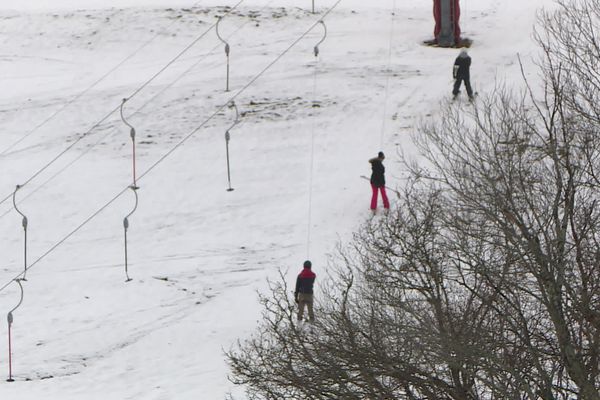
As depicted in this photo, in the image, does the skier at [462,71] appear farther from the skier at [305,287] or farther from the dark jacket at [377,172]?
the skier at [305,287]

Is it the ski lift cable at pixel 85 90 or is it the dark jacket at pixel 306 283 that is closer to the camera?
the dark jacket at pixel 306 283

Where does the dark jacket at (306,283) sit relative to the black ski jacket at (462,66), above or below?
below

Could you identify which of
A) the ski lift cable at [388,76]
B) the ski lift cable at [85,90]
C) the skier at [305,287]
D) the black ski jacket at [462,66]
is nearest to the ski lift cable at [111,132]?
the ski lift cable at [85,90]

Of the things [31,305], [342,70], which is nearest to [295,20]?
[342,70]

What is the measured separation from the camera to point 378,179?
28641 millimetres

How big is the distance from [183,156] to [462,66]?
20.5 feet

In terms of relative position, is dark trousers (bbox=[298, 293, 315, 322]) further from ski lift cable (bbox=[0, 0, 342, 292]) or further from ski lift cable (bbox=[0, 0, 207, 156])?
ski lift cable (bbox=[0, 0, 207, 156])

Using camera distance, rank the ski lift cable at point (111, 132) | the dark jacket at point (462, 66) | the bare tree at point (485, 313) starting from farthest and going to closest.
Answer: the dark jacket at point (462, 66) → the ski lift cable at point (111, 132) → the bare tree at point (485, 313)

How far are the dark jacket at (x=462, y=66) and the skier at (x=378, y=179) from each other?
196 inches

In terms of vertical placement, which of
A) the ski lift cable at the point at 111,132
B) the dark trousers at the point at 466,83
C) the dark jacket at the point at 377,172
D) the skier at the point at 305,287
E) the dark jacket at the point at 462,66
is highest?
the dark jacket at the point at 462,66

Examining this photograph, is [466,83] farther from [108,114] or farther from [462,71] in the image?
[108,114]

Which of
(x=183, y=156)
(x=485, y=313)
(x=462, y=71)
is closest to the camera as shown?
(x=485, y=313)

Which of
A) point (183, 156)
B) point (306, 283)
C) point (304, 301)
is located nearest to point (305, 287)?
point (306, 283)

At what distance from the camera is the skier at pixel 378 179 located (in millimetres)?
28516
